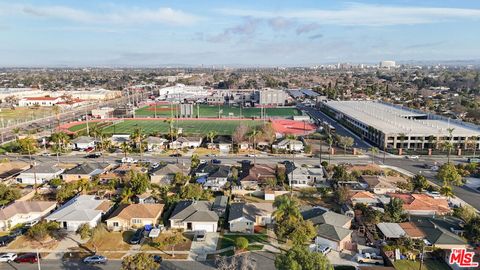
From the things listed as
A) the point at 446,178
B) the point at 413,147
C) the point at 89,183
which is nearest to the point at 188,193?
the point at 89,183

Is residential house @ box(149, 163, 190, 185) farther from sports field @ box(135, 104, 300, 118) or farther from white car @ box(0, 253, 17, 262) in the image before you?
sports field @ box(135, 104, 300, 118)

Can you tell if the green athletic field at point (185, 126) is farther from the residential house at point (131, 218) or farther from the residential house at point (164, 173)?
the residential house at point (131, 218)

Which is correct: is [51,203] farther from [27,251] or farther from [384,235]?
[384,235]

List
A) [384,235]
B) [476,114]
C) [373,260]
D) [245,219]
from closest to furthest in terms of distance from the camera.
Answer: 1. [373,260]
2. [384,235]
3. [245,219]
4. [476,114]

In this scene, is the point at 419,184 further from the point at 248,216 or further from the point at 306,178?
the point at 248,216

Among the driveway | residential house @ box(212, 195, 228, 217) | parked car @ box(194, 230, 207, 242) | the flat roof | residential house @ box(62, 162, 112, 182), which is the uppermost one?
the flat roof

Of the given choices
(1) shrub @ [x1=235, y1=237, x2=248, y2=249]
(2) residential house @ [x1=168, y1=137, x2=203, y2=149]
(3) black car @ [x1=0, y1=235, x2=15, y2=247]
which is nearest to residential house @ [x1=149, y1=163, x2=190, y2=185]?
(2) residential house @ [x1=168, y1=137, x2=203, y2=149]
